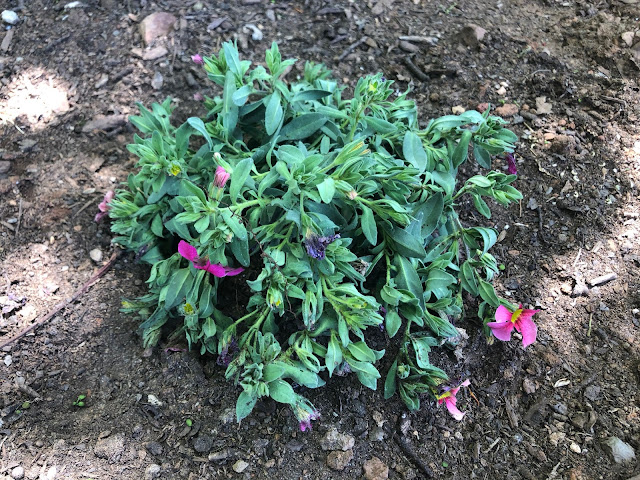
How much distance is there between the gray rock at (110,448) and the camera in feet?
7.25

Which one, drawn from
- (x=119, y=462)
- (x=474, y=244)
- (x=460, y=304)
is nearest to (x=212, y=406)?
(x=119, y=462)

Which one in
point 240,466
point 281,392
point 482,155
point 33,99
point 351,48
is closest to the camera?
point 281,392

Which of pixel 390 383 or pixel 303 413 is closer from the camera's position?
pixel 303 413

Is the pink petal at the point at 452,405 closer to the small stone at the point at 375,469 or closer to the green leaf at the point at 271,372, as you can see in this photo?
the small stone at the point at 375,469

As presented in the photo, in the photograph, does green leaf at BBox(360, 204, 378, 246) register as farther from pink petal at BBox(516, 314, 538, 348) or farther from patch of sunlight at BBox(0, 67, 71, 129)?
patch of sunlight at BBox(0, 67, 71, 129)

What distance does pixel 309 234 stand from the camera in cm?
203

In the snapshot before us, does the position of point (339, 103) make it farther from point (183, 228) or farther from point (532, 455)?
point (532, 455)

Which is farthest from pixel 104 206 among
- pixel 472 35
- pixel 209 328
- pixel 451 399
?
pixel 472 35

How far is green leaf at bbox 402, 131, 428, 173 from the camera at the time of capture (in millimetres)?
2455

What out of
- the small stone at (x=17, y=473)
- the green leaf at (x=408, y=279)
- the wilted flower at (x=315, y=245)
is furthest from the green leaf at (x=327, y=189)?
the small stone at (x=17, y=473)

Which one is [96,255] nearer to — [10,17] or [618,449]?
[10,17]

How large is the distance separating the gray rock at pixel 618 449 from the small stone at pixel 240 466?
147 cm

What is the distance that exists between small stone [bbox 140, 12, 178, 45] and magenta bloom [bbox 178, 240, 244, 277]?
6.80 ft

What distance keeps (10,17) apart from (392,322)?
3.40 meters
